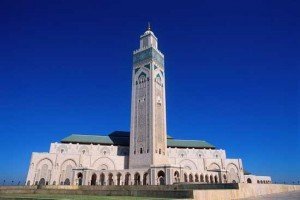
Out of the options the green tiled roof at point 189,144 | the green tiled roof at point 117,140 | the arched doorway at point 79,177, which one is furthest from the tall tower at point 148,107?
the green tiled roof at point 189,144

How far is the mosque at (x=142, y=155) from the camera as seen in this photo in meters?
42.5

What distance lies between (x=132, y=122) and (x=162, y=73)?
11.7m

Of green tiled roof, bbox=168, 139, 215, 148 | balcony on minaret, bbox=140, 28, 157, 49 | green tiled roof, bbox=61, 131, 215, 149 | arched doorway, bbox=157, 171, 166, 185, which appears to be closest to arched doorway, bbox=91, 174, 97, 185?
green tiled roof, bbox=61, 131, 215, 149

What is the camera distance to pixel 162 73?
52.7m

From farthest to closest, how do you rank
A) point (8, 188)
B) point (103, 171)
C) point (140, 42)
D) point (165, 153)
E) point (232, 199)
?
point (140, 42), point (165, 153), point (103, 171), point (8, 188), point (232, 199)

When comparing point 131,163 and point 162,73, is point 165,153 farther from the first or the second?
point 162,73

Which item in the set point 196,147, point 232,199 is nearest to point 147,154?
point 196,147

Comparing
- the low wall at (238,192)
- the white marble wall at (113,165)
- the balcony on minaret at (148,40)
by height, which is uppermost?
the balcony on minaret at (148,40)

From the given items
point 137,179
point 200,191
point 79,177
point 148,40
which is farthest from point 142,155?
point 200,191

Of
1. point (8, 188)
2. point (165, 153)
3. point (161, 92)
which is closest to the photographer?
point (8, 188)

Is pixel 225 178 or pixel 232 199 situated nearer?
pixel 232 199

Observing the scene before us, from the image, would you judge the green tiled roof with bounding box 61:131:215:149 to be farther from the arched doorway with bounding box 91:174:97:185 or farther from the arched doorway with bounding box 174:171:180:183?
the arched doorway with bounding box 174:171:180:183

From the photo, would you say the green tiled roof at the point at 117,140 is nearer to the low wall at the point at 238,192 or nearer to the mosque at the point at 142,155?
the mosque at the point at 142,155

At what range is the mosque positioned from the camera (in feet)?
140
